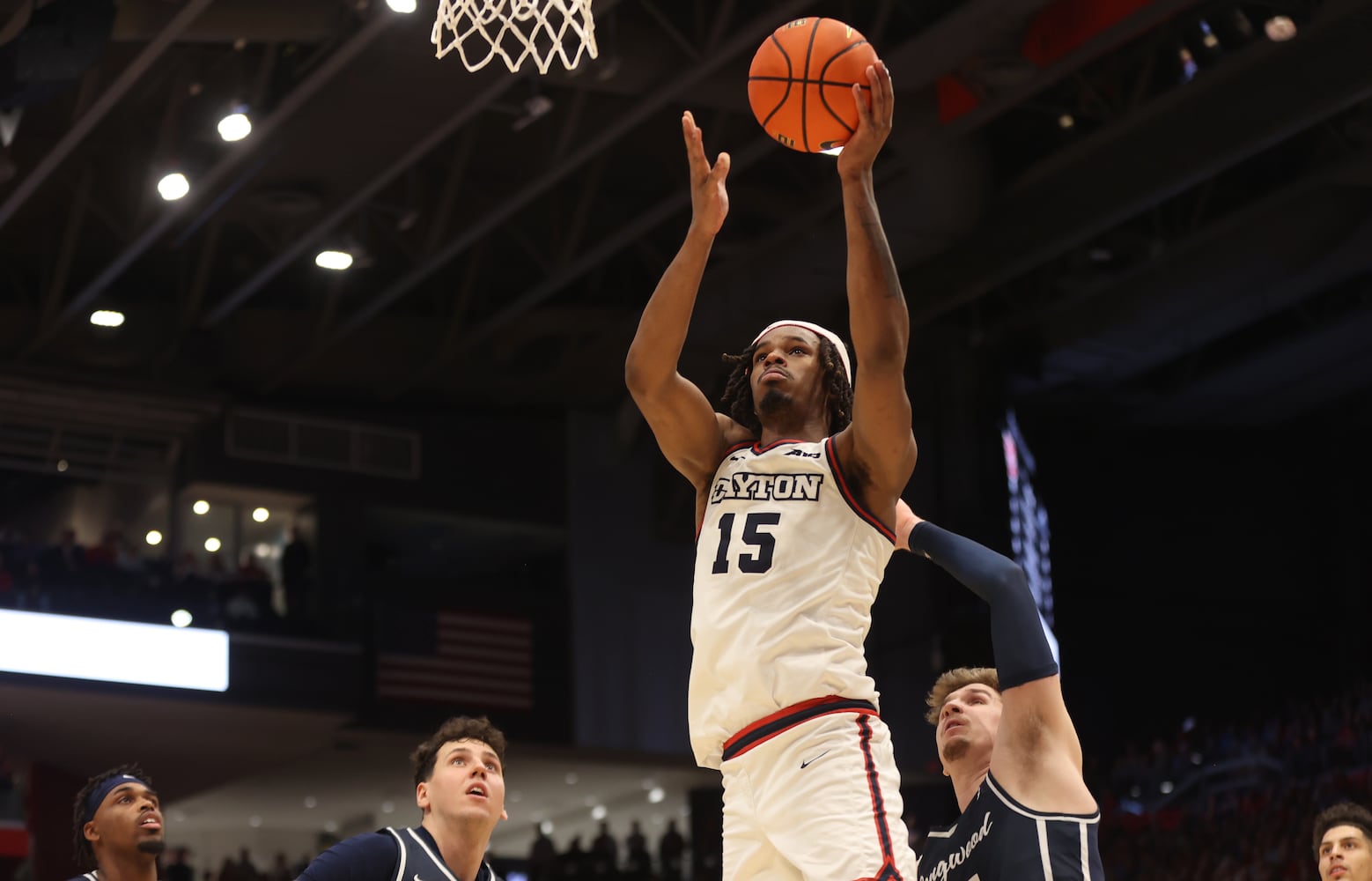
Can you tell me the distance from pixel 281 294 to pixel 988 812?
1899 centimetres

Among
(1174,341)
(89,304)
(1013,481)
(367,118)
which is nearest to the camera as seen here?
(367,118)

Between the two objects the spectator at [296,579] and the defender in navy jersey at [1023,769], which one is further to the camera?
the spectator at [296,579]

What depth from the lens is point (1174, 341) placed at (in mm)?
22266

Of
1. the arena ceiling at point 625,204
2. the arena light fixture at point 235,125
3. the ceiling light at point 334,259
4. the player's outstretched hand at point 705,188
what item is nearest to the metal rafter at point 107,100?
the arena ceiling at point 625,204

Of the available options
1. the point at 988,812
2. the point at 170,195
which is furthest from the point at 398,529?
the point at 988,812

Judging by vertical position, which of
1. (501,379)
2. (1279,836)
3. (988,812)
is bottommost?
(988,812)

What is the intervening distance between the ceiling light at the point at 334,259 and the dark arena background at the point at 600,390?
0.10 m

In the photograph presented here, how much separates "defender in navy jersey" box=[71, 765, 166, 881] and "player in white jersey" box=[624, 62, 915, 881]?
2146 mm

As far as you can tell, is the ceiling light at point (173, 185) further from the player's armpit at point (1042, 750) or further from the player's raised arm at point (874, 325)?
the player's armpit at point (1042, 750)

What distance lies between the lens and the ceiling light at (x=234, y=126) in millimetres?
15586

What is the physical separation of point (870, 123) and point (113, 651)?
15.8 m

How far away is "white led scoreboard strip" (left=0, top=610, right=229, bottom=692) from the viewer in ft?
59.4

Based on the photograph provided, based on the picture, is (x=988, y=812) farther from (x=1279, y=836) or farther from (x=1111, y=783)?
(x=1111, y=783)

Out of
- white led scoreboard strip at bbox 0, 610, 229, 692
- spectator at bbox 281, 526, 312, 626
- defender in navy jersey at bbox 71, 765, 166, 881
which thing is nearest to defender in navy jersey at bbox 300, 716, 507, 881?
defender in navy jersey at bbox 71, 765, 166, 881
